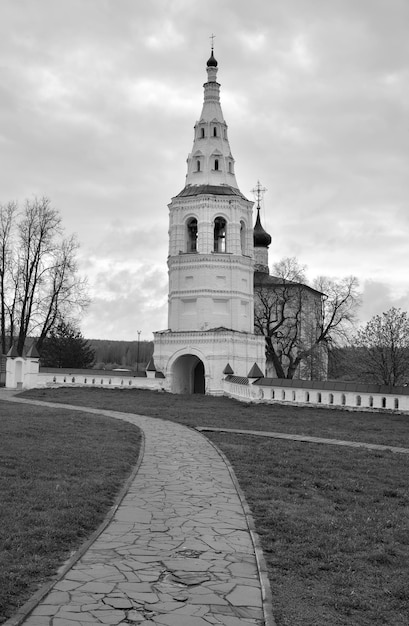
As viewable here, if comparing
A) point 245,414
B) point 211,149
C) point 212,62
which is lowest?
point 245,414

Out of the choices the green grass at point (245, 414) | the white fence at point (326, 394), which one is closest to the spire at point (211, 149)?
the white fence at point (326, 394)

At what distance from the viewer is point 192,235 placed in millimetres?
37062

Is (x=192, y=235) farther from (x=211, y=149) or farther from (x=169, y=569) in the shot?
(x=169, y=569)

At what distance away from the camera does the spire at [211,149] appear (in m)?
36.8

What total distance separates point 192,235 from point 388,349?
13.7 meters

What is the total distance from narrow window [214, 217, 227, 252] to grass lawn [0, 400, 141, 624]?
68.4 feet

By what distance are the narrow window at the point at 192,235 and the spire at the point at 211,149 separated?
2252 mm

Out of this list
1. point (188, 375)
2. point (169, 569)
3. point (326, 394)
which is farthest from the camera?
point (188, 375)

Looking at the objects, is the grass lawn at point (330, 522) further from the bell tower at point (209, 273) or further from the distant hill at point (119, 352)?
the distant hill at point (119, 352)

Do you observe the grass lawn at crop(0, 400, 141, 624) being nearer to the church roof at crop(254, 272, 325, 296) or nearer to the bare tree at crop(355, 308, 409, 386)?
the bare tree at crop(355, 308, 409, 386)

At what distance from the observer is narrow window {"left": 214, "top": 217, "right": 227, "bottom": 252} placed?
36344mm

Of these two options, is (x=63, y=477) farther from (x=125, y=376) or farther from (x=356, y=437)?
(x=125, y=376)

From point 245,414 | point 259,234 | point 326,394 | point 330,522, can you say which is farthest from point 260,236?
point 330,522

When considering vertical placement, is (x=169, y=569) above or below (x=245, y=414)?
below
